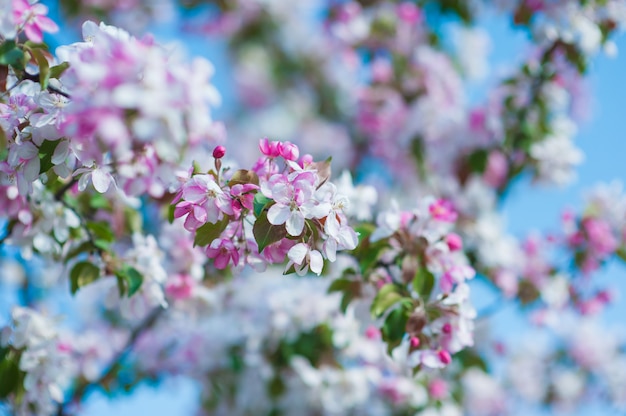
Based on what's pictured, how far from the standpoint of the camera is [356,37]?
3.76m

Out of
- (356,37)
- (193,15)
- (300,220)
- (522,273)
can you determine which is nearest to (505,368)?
(522,273)

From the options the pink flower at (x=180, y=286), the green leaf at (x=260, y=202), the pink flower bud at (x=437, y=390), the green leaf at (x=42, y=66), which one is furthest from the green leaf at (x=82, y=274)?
the pink flower bud at (x=437, y=390)

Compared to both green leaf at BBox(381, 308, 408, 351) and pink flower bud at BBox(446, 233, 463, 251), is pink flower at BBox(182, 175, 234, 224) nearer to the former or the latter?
A: green leaf at BBox(381, 308, 408, 351)

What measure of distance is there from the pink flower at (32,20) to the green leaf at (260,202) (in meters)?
0.64

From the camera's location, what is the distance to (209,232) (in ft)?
4.62

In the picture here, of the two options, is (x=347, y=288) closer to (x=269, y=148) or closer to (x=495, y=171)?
(x=269, y=148)

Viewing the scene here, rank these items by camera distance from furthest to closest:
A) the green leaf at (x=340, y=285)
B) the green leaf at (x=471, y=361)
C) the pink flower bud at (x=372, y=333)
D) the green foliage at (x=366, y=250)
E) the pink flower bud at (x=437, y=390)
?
the green leaf at (x=471, y=361), the pink flower bud at (x=437, y=390), the pink flower bud at (x=372, y=333), the green leaf at (x=340, y=285), the green foliage at (x=366, y=250)

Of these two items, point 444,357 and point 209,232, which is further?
point 444,357

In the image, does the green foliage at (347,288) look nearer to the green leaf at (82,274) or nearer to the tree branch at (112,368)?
the green leaf at (82,274)

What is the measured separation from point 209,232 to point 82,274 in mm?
583

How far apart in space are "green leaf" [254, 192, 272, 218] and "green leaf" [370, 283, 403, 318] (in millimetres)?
475

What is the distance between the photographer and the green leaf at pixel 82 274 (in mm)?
1791

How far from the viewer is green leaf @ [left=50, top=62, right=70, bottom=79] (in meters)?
1.36

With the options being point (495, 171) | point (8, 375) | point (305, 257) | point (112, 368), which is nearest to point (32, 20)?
point (305, 257)
